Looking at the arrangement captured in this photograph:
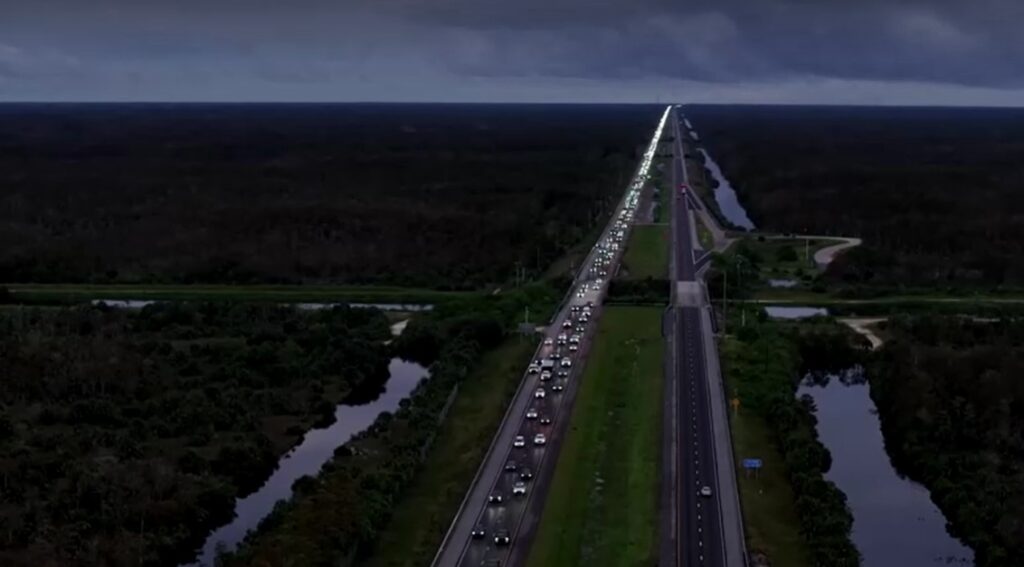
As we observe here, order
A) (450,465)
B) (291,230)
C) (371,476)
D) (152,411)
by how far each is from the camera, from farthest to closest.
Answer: (291,230)
(152,411)
(450,465)
(371,476)

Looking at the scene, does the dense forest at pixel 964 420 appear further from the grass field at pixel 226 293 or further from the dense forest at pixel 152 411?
the grass field at pixel 226 293

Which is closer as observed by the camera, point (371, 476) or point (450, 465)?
point (371, 476)

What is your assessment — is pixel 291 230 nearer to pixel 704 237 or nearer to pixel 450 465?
pixel 704 237

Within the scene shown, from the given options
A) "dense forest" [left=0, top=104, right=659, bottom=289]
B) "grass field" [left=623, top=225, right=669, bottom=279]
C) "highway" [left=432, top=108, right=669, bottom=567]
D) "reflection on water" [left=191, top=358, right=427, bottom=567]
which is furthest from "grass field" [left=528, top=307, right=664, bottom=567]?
"dense forest" [left=0, top=104, right=659, bottom=289]

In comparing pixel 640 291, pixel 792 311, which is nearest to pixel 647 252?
pixel 640 291

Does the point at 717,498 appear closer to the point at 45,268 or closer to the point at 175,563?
the point at 175,563

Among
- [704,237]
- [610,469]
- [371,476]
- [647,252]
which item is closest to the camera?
[371,476]

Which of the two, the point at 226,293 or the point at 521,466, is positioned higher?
the point at 226,293

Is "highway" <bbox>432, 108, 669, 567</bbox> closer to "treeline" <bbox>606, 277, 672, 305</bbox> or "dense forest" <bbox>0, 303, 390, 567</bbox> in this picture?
"treeline" <bbox>606, 277, 672, 305</bbox>
